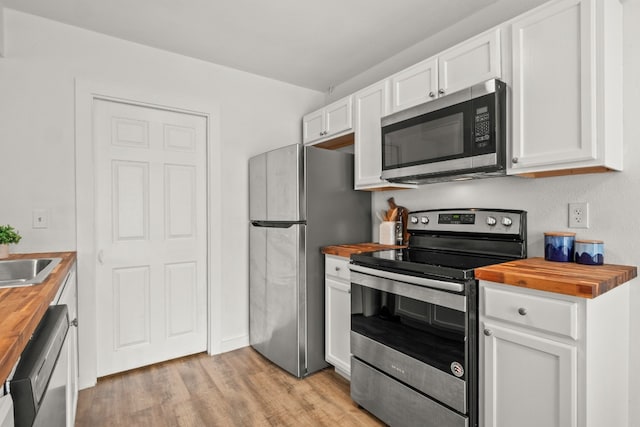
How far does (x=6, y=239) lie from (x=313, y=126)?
2.31 meters

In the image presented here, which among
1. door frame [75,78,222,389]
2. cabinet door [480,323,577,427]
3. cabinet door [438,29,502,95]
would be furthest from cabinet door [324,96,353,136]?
cabinet door [480,323,577,427]

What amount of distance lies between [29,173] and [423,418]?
2.76m

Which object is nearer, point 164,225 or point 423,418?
point 423,418

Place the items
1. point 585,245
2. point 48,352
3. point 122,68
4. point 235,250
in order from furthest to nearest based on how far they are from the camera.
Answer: point 235,250
point 122,68
point 585,245
point 48,352

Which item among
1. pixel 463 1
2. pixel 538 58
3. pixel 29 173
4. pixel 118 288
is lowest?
pixel 118 288

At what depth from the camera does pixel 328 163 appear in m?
2.59

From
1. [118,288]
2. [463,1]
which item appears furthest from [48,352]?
[463,1]

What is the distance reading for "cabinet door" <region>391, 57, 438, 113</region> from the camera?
2.04 metres

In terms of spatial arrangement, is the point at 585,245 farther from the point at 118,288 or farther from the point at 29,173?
the point at 29,173

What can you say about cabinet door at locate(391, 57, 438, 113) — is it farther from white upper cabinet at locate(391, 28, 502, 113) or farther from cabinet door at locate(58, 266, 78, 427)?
cabinet door at locate(58, 266, 78, 427)

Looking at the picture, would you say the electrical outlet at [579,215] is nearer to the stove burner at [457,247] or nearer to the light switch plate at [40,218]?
the stove burner at [457,247]

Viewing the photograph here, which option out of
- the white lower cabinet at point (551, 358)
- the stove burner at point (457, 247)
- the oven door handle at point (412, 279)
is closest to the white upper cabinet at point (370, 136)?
the stove burner at point (457, 247)

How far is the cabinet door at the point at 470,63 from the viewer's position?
1.74 meters

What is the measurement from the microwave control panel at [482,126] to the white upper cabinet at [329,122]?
3.62 feet
